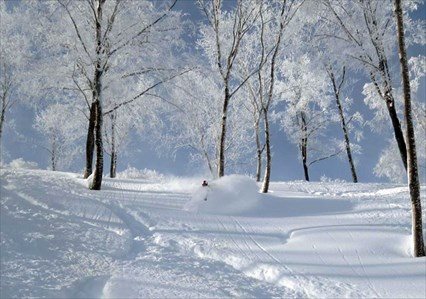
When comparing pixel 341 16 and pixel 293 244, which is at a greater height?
pixel 341 16

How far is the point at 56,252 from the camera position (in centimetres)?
725

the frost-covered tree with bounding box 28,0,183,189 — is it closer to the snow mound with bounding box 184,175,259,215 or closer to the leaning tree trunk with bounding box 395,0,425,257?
the snow mound with bounding box 184,175,259,215

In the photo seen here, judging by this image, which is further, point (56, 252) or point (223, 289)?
point (56, 252)

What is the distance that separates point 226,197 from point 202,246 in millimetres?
4531

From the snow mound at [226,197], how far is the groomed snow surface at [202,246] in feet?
0.14

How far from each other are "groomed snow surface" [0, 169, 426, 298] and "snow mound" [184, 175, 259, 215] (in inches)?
1.7

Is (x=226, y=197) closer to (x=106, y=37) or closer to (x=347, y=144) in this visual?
(x=106, y=37)

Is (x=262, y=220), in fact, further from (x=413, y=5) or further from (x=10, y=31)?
(x=10, y=31)

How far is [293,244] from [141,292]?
13.0 ft

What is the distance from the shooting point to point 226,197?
12727mm

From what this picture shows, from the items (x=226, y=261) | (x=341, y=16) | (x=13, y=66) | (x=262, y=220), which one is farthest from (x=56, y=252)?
(x=13, y=66)

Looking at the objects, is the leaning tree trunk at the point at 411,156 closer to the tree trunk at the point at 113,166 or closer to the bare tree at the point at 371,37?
the bare tree at the point at 371,37

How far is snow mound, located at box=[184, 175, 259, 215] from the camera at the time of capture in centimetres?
1210

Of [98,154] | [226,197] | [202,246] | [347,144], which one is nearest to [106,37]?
[98,154]
